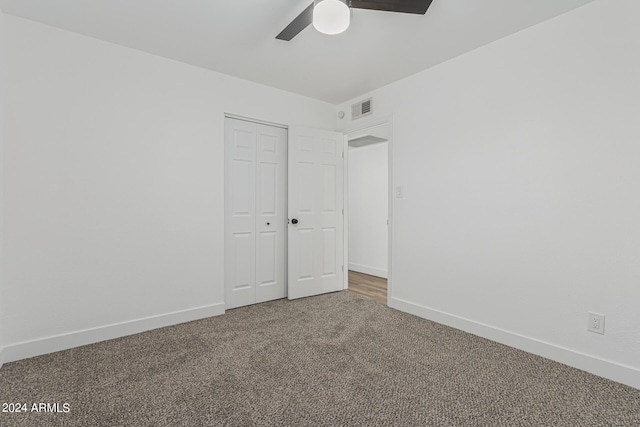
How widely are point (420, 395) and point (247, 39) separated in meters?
2.88

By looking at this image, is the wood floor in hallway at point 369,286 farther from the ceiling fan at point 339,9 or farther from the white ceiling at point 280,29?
the ceiling fan at point 339,9

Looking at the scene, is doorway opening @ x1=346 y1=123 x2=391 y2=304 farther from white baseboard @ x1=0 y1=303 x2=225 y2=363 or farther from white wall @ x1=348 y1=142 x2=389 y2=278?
white baseboard @ x1=0 y1=303 x2=225 y2=363

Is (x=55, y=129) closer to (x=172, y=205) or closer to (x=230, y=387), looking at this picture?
(x=172, y=205)

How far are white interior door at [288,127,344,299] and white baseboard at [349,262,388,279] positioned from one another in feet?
3.58

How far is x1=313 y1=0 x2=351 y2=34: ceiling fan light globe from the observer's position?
1.52 metres

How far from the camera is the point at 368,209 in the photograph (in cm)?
534

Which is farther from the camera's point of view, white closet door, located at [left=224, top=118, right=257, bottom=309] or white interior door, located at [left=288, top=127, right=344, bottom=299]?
white interior door, located at [left=288, top=127, right=344, bottom=299]

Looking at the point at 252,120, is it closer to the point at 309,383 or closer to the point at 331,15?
the point at 331,15

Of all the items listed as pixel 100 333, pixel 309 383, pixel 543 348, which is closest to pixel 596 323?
pixel 543 348

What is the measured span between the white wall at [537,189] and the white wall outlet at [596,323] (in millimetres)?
33

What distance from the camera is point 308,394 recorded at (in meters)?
1.81
